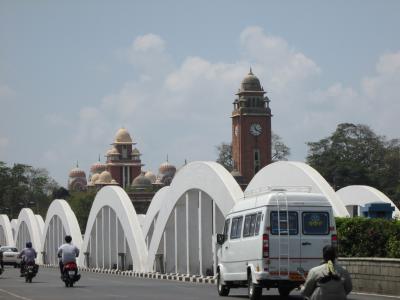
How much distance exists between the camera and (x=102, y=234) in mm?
70250

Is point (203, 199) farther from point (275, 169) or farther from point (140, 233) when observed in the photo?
point (140, 233)

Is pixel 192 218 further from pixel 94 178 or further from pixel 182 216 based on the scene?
pixel 94 178

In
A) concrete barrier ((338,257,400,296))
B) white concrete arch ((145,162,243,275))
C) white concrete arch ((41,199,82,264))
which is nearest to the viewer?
concrete barrier ((338,257,400,296))

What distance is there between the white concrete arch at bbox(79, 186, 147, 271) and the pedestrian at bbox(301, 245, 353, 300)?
4444 cm

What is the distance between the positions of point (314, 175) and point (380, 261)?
13448 mm

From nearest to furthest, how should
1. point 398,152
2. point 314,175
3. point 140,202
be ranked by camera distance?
point 314,175 → point 398,152 → point 140,202

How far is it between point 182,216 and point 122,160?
5419 inches

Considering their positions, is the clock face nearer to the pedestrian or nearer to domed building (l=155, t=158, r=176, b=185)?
domed building (l=155, t=158, r=176, b=185)

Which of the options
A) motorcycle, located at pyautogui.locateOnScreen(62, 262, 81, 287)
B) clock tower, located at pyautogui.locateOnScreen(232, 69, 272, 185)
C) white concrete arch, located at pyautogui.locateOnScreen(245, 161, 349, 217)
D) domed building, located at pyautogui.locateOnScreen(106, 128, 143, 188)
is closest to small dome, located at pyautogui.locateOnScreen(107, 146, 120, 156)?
domed building, located at pyautogui.locateOnScreen(106, 128, 143, 188)

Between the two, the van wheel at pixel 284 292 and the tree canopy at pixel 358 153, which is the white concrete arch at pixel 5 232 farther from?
the van wheel at pixel 284 292

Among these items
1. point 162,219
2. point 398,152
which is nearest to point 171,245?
point 162,219

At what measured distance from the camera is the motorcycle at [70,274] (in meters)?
30.2

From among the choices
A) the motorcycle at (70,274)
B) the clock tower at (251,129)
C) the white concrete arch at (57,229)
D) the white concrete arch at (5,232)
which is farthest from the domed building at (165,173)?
the motorcycle at (70,274)

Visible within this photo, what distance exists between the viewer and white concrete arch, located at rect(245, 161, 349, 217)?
3459cm
